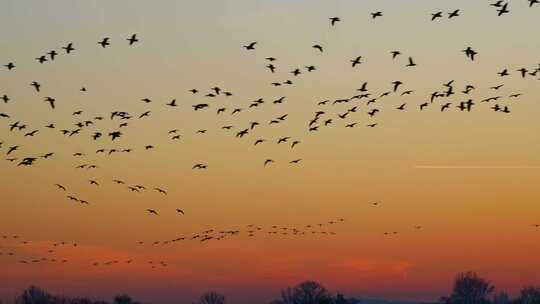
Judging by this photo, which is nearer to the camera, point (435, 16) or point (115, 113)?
point (435, 16)

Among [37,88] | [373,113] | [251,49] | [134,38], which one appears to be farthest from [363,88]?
[37,88]

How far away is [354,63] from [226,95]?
9984 millimetres

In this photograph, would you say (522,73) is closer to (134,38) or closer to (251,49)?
(251,49)

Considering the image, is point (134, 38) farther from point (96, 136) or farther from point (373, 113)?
point (373, 113)

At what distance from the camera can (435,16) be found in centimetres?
7431

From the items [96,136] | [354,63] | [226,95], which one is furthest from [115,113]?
[354,63]

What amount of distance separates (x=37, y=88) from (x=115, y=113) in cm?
631

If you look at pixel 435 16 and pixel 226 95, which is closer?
pixel 435 16

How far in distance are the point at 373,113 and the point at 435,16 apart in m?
11.4

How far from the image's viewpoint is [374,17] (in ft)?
265

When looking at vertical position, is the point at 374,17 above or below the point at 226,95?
above

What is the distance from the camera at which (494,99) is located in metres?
77.8

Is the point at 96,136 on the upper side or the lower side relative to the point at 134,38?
lower

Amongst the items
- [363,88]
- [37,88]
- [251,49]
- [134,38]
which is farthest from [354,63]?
[37,88]
